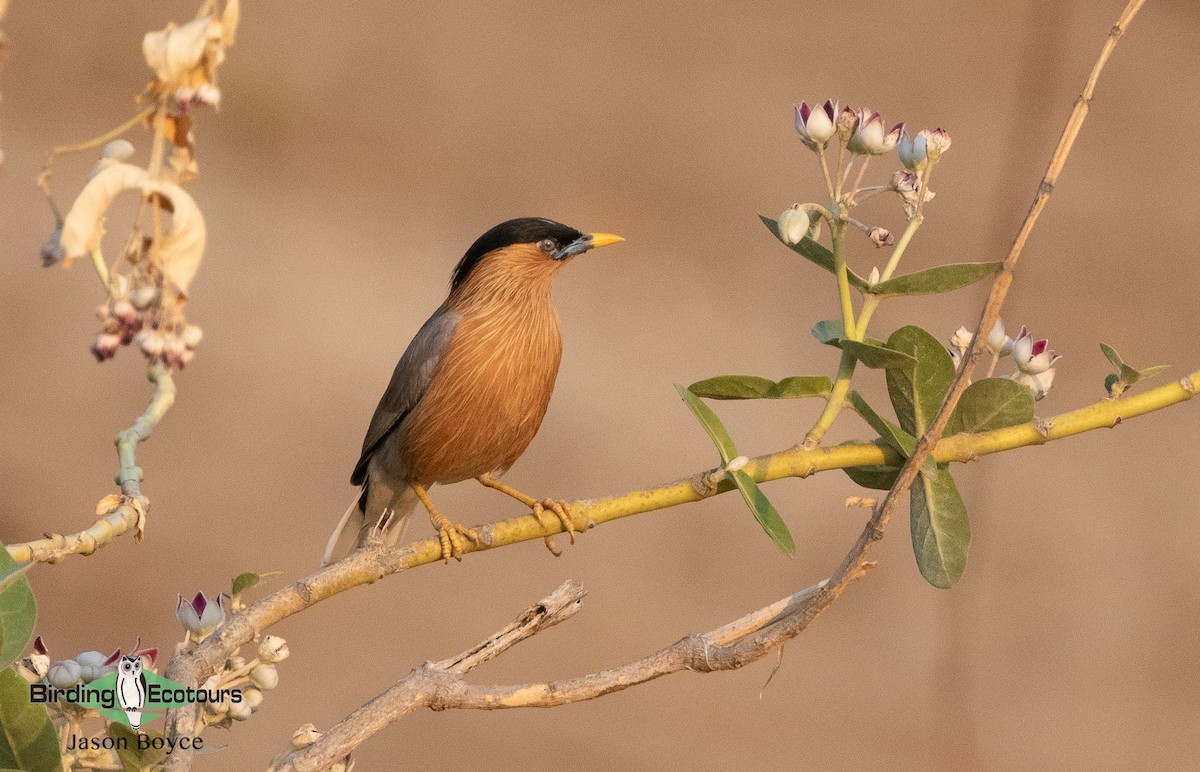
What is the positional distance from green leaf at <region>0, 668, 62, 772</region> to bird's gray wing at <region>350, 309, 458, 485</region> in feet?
4.75

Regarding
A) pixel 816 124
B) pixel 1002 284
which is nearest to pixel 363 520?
pixel 816 124

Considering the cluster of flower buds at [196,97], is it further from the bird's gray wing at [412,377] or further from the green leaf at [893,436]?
the bird's gray wing at [412,377]

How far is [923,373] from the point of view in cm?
113

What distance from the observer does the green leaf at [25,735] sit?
85 cm

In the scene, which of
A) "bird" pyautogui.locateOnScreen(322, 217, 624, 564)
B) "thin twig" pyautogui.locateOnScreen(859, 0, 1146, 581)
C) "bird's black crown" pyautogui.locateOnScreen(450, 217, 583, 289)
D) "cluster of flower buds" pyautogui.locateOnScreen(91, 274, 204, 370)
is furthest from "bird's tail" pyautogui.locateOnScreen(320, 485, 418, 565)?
"cluster of flower buds" pyautogui.locateOnScreen(91, 274, 204, 370)

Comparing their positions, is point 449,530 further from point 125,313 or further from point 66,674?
point 125,313

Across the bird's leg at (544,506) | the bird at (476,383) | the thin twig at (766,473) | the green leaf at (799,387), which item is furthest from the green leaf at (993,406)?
the bird at (476,383)

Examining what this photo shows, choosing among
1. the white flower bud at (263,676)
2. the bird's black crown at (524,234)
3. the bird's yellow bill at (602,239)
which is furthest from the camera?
the bird's black crown at (524,234)

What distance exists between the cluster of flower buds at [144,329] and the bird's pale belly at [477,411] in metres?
1.58

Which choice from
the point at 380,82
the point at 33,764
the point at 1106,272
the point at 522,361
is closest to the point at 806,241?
the point at 33,764

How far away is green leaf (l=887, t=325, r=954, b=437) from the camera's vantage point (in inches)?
44.3

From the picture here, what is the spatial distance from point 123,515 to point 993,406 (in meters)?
0.72

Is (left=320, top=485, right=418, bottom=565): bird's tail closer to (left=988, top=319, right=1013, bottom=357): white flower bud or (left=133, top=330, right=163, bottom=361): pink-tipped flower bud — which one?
(left=988, top=319, right=1013, bottom=357): white flower bud

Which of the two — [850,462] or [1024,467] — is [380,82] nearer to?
[1024,467]
